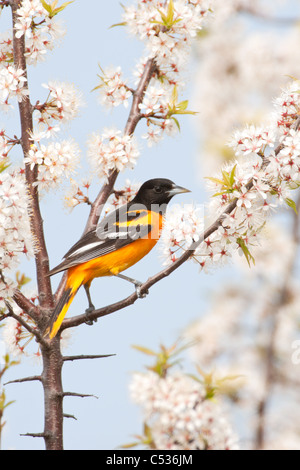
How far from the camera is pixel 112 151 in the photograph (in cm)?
349

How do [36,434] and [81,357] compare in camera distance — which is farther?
[81,357]

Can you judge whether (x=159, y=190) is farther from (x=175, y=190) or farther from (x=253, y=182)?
(x=253, y=182)

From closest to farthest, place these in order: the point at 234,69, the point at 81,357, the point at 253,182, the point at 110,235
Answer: the point at 253,182
the point at 81,357
the point at 110,235
the point at 234,69

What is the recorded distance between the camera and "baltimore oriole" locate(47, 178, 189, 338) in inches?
136

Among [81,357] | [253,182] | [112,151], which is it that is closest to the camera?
[253,182]

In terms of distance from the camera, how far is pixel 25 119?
3297 mm

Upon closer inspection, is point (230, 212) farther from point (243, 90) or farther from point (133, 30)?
point (243, 90)

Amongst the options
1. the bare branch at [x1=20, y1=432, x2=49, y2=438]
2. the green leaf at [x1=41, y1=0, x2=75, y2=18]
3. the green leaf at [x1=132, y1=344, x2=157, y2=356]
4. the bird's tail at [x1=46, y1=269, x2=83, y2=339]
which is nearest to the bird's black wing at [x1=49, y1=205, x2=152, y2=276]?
the bird's tail at [x1=46, y1=269, x2=83, y2=339]

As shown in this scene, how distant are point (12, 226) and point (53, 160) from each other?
60 cm

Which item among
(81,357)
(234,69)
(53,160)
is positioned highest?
(234,69)

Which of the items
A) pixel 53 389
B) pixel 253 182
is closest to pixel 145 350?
pixel 53 389

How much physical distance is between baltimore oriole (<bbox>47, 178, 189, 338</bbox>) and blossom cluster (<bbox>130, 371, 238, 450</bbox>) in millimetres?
666
